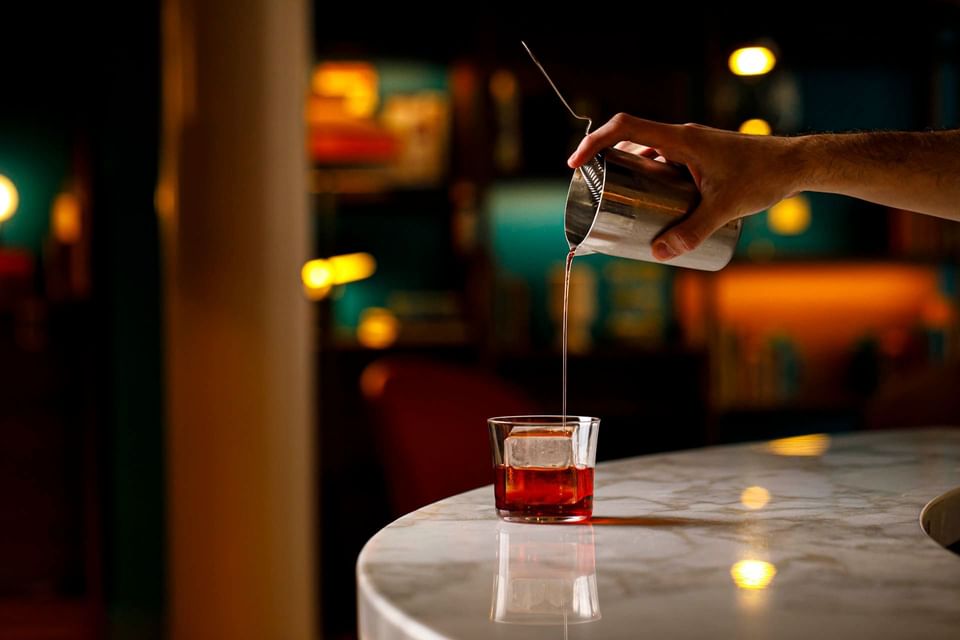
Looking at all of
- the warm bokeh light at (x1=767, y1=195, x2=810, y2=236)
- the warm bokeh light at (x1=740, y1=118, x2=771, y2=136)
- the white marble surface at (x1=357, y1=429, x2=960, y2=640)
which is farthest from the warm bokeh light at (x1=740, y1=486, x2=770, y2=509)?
the warm bokeh light at (x1=767, y1=195, x2=810, y2=236)

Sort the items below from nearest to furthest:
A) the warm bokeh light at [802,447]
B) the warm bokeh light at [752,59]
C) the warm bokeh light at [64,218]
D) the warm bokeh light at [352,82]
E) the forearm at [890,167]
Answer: the forearm at [890,167], the warm bokeh light at [802,447], the warm bokeh light at [752,59], the warm bokeh light at [352,82], the warm bokeh light at [64,218]

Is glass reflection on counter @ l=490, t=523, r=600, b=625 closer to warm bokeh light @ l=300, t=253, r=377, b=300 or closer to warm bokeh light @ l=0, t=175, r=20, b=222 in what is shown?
warm bokeh light @ l=300, t=253, r=377, b=300

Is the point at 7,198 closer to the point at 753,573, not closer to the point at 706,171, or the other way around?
the point at 706,171

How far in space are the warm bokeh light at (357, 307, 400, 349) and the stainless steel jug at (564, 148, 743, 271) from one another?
2.52 m

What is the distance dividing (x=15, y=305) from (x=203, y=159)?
1247 millimetres

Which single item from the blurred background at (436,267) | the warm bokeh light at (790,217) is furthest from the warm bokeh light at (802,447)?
the warm bokeh light at (790,217)

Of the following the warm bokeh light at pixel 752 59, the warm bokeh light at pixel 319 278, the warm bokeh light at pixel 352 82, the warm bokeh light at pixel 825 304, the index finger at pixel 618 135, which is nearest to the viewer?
the index finger at pixel 618 135

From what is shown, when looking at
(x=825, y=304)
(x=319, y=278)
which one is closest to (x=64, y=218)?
(x=319, y=278)

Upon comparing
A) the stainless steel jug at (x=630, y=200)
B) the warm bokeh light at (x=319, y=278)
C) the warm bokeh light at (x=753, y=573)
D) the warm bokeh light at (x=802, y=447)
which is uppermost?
the stainless steel jug at (x=630, y=200)

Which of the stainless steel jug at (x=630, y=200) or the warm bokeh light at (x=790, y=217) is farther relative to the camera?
the warm bokeh light at (x=790, y=217)

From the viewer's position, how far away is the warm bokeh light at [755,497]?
3.45 feet

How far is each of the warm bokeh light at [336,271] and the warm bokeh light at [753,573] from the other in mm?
2780

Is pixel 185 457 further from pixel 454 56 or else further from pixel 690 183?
pixel 690 183

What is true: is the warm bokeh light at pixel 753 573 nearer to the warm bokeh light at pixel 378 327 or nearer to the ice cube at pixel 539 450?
the ice cube at pixel 539 450
